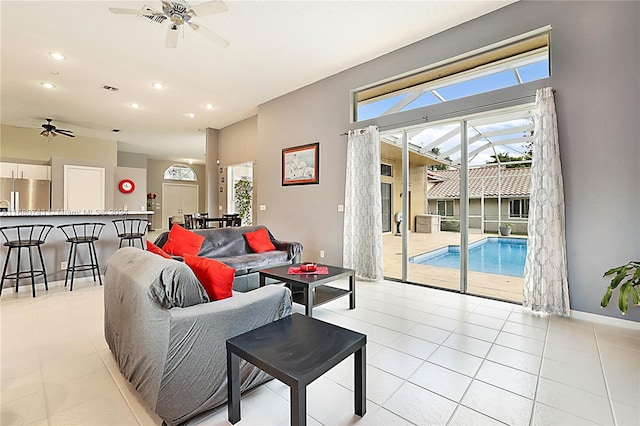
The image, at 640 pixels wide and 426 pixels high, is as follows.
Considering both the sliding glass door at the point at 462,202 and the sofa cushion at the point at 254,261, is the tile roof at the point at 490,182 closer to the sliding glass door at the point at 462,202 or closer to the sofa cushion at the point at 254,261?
the sliding glass door at the point at 462,202

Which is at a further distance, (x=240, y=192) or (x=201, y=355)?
(x=240, y=192)

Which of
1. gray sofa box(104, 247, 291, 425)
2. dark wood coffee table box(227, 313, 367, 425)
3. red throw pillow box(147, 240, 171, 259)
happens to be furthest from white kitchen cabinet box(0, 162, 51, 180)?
dark wood coffee table box(227, 313, 367, 425)

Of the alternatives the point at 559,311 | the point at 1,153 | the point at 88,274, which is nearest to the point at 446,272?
the point at 559,311

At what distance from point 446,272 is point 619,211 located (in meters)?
2.21

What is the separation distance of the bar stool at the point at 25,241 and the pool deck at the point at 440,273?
4799 millimetres

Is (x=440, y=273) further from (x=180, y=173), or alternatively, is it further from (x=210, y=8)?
(x=180, y=173)

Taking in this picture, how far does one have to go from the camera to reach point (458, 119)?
3.96 metres

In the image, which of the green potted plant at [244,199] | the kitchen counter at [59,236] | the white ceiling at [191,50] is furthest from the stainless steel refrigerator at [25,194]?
the green potted plant at [244,199]

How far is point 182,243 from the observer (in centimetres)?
388

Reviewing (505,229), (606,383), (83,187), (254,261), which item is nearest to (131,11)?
(254,261)

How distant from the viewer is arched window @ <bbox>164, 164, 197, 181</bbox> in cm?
1284

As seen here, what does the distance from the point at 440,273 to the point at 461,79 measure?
2.82 metres

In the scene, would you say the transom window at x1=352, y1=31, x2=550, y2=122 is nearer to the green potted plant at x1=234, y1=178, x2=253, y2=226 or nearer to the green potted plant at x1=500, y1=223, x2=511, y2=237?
the green potted plant at x1=500, y1=223, x2=511, y2=237

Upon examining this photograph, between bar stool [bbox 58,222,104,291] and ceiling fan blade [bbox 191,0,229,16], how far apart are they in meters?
3.40
